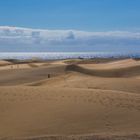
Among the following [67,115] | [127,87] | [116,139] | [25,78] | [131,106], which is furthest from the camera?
[25,78]

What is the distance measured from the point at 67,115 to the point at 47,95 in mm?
2800

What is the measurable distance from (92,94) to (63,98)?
4.29 ft

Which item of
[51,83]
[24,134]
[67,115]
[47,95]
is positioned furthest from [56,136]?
[51,83]

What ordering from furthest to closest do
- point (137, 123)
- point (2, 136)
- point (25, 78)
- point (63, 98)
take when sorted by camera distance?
1. point (25, 78)
2. point (63, 98)
3. point (137, 123)
4. point (2, 136)

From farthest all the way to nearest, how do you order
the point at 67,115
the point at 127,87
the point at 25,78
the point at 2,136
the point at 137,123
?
the point at 25,78 < the point at 127,87 < the point at 67,115 < the point at 137,123 < the point at 2,136

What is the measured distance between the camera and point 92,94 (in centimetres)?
1499

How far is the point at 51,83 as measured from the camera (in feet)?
86.3

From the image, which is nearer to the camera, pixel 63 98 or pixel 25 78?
pixel 63 98

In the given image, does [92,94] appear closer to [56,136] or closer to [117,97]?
[117,97]

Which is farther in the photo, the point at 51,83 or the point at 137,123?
the point at 51,83

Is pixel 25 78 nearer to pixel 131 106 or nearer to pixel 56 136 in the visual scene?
pixel 131 106

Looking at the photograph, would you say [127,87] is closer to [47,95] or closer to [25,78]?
[47,95]

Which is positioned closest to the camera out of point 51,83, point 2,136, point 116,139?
point 116,139

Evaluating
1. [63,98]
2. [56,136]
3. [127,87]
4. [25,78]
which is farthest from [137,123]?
[25,78]
